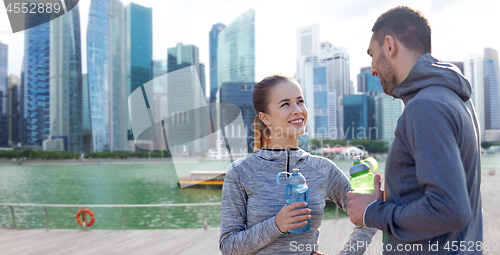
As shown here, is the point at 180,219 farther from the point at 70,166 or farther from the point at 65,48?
the point at 65,48

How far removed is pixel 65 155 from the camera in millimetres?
68062

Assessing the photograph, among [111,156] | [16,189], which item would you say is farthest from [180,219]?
[111,156]

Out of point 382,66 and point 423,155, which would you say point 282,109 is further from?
point 423,155

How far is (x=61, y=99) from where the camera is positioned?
78.7m

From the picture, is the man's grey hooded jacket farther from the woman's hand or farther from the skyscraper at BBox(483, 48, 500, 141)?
the skyscraper at BBox(483, 48, 500, 141)

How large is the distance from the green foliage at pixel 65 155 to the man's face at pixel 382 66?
6715 cm

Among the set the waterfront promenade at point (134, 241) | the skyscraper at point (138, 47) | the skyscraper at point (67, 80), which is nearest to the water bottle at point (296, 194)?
the waterfront promenade at point (134, 241)

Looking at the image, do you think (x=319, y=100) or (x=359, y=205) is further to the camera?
(x=319, y=100)

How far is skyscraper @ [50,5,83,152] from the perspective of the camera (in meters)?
75.1

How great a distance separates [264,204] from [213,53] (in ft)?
320

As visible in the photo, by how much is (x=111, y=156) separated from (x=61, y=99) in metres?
22.5

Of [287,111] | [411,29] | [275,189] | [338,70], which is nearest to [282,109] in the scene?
[287,111]

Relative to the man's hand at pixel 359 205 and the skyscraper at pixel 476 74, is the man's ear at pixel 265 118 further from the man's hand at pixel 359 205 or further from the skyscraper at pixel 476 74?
the skyscraper at pixel 476 74

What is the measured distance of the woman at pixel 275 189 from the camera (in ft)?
3.79
